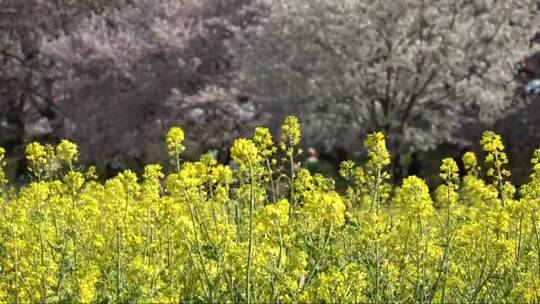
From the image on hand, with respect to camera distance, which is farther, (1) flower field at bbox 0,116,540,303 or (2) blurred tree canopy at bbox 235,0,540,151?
(2) blurred tree canopy at bbox 235,0,540,151

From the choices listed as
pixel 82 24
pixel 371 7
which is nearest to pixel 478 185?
pixel 371 7

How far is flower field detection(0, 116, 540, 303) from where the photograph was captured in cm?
447

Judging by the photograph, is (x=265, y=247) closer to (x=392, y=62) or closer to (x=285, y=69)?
(x=392, y=62)

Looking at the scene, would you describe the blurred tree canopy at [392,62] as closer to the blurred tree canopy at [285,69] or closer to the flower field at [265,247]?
the blurred tree canopy at [285,69]

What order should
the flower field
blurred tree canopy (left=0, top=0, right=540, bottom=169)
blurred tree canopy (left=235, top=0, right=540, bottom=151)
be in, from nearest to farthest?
the flower field < blurred tree canopy (left=235, top=0, right=540, bottom=151) < blurred tree canopy (left=0, top=0, right=540, bottom=169)

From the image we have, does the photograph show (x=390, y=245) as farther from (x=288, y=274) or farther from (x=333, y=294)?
(x=333, y=294)

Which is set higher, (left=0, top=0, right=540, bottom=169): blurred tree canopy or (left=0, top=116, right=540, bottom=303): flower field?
(left=0, top=0, right=540, bottom=169): blurred tree canopy

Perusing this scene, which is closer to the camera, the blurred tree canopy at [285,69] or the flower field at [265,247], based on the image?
the flower field at [265,247]

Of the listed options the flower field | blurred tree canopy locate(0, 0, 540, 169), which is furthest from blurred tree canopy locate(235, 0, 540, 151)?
the flower field

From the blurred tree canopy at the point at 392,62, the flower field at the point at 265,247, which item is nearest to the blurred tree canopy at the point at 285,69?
the blurred tree canopy at the point at 392,62

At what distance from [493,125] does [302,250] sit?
14357 millimetres

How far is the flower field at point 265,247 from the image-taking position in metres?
4.47

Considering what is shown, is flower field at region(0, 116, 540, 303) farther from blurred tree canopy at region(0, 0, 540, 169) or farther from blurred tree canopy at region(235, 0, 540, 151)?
blurred tree canopy at region(0, 0, 540, 169)

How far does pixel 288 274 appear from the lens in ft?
15.9
